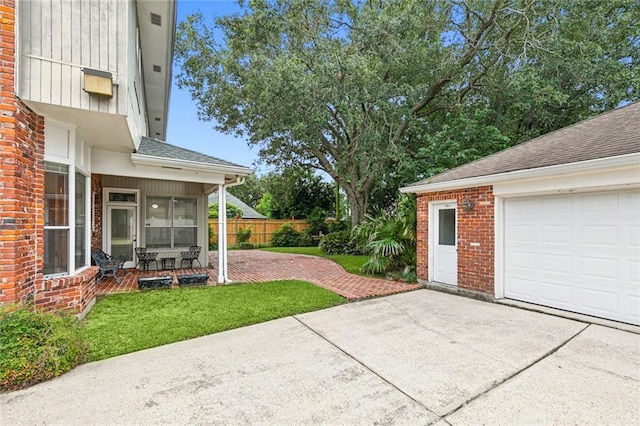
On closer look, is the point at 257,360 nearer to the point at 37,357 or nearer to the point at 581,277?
the point at 37,357

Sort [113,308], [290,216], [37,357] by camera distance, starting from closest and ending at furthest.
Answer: [37,357] → [113,308] → [290,216]

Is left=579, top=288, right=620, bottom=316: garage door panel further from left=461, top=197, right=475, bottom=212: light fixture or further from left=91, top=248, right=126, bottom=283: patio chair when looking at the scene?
left=91, top=248, right=126, bottom=283: patio chair

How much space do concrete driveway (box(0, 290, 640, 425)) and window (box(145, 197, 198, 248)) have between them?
6891mm

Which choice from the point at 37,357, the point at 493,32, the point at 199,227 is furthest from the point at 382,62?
the point at 37,357

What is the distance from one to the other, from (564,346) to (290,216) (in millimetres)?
19310

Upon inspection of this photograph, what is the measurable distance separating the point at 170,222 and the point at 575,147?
1112cm

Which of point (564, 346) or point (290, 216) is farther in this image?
point (290, 216)

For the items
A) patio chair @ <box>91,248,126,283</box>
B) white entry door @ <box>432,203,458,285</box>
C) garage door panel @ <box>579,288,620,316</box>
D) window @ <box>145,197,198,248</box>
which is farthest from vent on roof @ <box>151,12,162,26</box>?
garage door panel @ <box>579,288,620,316</box>

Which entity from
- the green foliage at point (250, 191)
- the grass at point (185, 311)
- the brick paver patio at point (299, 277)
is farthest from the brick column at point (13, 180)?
the green foliage at point (250, 191)

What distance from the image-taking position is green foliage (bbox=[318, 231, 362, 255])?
51.2 feet

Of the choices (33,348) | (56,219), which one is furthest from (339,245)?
(33,348)

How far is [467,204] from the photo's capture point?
6902 mm

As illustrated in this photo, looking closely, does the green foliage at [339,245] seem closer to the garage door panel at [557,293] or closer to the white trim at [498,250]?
the white trim at [498,250]

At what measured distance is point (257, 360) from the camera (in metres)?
3.82
